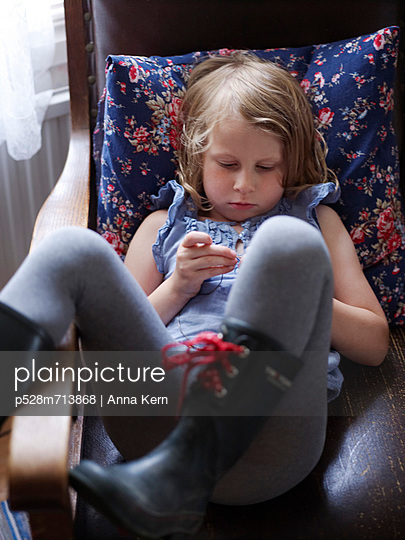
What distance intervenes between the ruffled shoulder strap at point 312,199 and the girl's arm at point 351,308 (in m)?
0.02

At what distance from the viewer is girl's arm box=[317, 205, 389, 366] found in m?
0.90

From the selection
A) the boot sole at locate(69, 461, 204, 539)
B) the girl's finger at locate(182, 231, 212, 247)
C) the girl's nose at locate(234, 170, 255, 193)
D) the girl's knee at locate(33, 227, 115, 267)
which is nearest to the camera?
the boot sole at locate(69, 461, 204, 539)

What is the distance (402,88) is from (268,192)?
423 millimetres

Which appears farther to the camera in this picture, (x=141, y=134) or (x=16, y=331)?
(x=141, y=134)

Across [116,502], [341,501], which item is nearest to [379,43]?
[341,501]

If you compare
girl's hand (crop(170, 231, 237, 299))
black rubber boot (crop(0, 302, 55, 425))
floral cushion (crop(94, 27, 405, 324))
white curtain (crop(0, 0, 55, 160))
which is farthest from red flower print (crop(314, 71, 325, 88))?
black rubber boot (crop(0, 302, 55, 425))

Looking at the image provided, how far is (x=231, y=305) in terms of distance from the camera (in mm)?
682

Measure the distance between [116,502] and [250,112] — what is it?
0.62 m

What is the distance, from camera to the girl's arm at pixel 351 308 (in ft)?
2.94

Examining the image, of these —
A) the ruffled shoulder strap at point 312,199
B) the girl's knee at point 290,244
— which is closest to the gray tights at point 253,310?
the girl's knee at point 290,244

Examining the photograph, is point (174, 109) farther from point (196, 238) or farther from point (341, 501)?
point (341, 501)

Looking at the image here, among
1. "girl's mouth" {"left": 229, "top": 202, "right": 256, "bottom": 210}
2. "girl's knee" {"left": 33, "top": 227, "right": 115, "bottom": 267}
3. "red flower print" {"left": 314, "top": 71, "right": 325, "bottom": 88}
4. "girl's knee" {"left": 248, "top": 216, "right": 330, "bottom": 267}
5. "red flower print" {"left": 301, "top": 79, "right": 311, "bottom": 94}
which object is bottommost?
"girl's mouth" {"left": 229, "top": 202, "right": 256, "bottom": 210}

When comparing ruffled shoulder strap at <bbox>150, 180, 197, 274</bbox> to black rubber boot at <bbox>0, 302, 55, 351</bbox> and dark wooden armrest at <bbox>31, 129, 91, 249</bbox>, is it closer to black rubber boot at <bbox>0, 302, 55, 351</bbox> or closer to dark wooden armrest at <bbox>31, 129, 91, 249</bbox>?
dark wooden armrest at <bbox>31, 129, 91, 249</bbox>

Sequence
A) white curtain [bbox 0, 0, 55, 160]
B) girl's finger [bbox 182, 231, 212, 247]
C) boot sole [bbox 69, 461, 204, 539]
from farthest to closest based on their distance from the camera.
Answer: white curtain [bbox 0, 0, 55, 160] < girl's finger [bbox 182, 231, 212, 247] < boot sole [bbox 69, 461, 204, 539]
